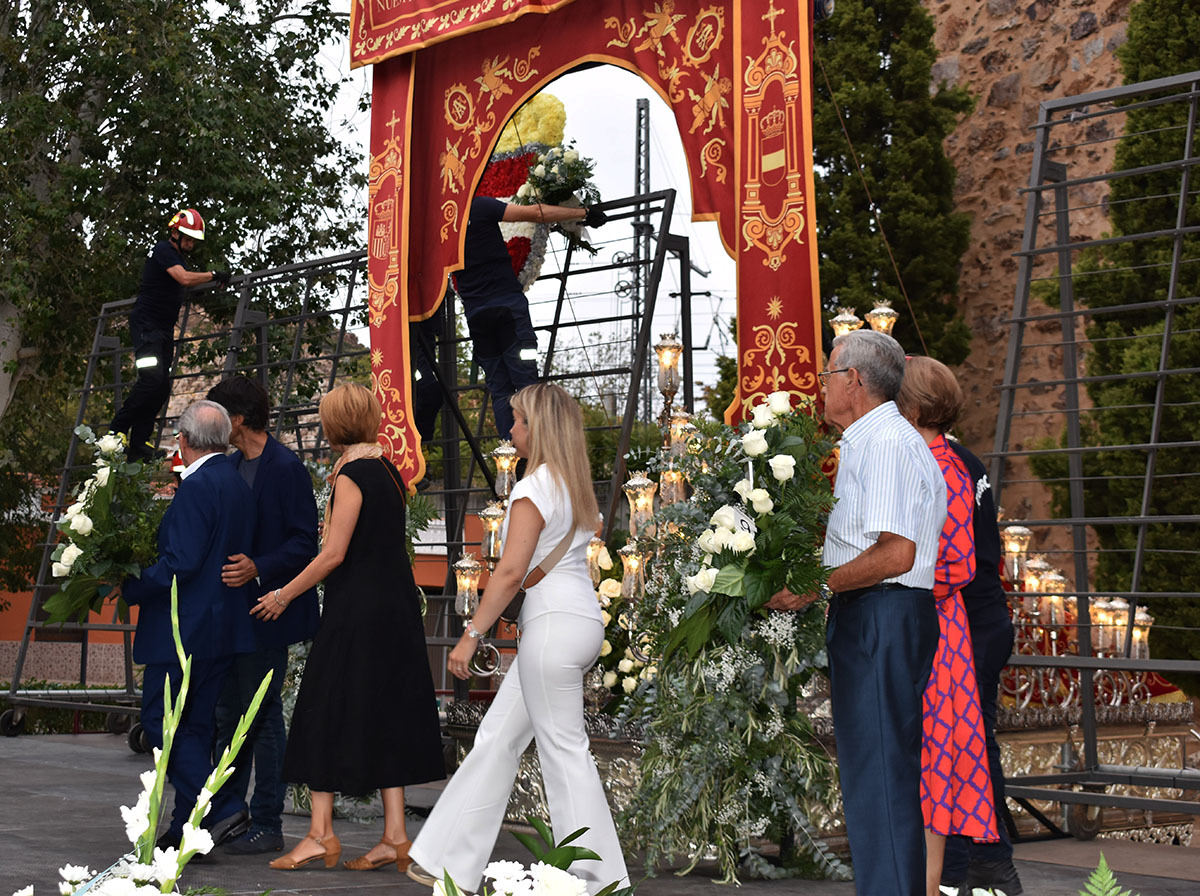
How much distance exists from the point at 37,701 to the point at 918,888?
340 inches

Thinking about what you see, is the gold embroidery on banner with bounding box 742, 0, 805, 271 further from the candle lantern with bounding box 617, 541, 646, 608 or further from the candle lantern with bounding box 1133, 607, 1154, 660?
the candle lantern with bounding box 1133, 607, 1154, 660

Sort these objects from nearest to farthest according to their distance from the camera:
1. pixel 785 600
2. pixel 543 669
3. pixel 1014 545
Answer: pixel 785 600 → pixel 543 669 → pixel 1014 545

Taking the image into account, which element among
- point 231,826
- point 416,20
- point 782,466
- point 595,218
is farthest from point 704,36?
point 231,826

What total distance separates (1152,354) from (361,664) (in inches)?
294

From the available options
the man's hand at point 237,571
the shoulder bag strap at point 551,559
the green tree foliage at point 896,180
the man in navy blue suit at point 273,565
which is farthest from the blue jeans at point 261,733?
the green tree foliage at point 896,180

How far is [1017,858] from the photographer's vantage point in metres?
5.68

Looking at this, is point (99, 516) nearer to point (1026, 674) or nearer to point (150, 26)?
point (1026, 674)

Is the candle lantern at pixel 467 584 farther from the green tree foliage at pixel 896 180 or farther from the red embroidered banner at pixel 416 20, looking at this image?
the green tree foliage at pixel 896 180

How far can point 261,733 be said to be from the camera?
18.2 feet

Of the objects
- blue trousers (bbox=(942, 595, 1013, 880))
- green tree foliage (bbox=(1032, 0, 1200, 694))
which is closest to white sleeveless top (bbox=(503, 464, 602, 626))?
blue trousers (bbox=(942, 595, 1013, 880))

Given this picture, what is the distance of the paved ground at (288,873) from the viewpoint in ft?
15.4

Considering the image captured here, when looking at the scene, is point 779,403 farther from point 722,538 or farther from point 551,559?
point 551,559

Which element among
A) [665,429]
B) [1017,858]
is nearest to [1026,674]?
[1017,858]

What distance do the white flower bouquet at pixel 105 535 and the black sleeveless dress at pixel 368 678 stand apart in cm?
162
